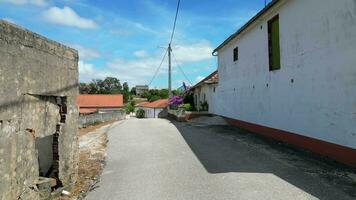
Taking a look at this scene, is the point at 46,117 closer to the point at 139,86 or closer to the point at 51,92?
the point at 51,92

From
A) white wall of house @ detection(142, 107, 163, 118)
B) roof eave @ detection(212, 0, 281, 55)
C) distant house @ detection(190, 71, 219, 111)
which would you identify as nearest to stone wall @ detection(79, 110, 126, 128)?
distant house @ detection(190, 71, 219, 111)

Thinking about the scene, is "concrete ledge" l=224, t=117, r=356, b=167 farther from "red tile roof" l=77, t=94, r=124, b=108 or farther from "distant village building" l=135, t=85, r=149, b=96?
"distant village building" l=135, t=85, r=149, b=96

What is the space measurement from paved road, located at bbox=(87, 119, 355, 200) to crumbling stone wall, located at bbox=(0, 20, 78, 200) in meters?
1.13

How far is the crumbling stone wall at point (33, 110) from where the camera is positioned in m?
5.64

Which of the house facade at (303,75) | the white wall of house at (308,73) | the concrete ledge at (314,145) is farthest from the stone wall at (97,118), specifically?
the concrete ledge at (314,145)

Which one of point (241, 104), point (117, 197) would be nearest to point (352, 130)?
point (117, 197)

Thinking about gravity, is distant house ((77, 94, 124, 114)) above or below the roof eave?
below

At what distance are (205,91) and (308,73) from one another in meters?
19.0

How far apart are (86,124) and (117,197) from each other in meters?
23.5

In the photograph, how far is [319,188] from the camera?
23.5 ft

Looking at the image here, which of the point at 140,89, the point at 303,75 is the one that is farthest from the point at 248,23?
the point at 140,89

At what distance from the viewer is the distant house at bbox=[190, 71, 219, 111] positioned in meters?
28.2

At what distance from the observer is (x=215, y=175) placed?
840 centimetres

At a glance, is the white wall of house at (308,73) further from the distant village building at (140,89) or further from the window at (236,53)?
the distant village building at (140,89)
